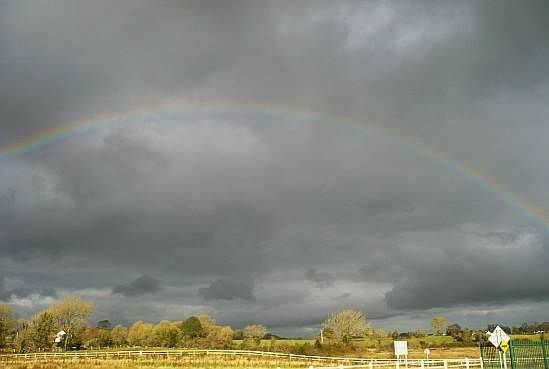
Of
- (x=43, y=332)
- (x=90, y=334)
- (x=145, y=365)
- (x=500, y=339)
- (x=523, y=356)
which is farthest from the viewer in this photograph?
(x=90, y=334)

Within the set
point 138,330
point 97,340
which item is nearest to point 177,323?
point 138,330

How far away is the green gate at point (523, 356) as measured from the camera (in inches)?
1427

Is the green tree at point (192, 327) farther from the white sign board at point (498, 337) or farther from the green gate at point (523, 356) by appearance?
the white sign board at point (498, 337)

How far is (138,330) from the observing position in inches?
6230

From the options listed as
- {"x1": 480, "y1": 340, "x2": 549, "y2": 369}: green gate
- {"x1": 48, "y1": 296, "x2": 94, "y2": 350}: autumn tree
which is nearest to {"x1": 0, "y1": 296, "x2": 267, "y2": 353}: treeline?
{"x1": 48, "y1": 296, "x2": 94, "y2": 350}: autumn tree

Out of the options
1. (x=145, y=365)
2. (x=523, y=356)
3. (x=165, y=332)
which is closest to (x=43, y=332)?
(x=165, y=332)

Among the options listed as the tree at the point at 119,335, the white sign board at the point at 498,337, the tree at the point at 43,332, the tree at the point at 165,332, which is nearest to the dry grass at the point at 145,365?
the white sign board at the point at 498,337

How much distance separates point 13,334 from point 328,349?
75.5 metres

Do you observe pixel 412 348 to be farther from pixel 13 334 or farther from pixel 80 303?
pixel 13 334

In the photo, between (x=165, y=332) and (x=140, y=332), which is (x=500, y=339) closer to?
(x=165, y=332)

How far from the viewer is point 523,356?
39.8 m

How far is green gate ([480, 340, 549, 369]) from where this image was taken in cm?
3625

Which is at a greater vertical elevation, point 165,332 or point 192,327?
point 192,327

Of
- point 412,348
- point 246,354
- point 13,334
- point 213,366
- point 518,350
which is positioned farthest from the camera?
point 13,334
